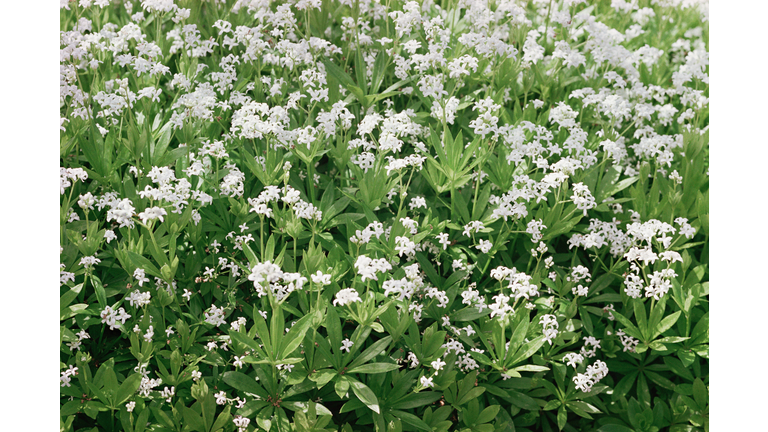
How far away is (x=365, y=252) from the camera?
3367mm

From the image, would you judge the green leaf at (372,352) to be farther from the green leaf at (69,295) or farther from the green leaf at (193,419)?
the green leaf at (69,295)

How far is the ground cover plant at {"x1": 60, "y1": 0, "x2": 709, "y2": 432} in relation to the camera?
300cm

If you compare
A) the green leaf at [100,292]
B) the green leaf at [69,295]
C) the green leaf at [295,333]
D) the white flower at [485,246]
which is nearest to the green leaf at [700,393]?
the white flower at [485,246]

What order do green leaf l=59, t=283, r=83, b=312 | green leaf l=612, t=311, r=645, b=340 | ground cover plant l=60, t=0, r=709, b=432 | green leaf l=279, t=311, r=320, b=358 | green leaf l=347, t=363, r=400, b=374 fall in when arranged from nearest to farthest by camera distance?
green leaf l=279, t=311, r=320, b=358 → green leaf l=347, t=363, r=400, b=374 → ground cover plant l=60, t=0, r=709, b=432 → green leaf l=59, t=283, r=83, b=312 → green leaf l=612, t=311, r=645, b=340

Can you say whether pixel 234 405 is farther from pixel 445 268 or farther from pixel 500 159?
pixel 500 159

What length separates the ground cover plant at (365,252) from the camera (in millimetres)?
3002

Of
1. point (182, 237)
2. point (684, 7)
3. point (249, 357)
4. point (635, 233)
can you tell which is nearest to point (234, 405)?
point (249, 357)

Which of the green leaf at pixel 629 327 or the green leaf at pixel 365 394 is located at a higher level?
the green leaf at pixel 629 327

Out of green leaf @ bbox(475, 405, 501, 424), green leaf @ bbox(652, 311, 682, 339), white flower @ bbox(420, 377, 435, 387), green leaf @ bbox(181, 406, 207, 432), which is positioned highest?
green leaf @ bbox(652, 311, 682, 339)

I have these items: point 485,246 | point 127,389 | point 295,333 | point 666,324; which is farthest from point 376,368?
point 666,324

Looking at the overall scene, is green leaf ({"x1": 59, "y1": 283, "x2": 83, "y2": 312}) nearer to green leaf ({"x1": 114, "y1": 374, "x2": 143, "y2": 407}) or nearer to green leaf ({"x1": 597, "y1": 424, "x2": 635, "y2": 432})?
green leaf ({"x1": 114, "y1": 374, "x2": 143, "y2": 407})

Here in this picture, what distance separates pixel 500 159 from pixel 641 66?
217cm

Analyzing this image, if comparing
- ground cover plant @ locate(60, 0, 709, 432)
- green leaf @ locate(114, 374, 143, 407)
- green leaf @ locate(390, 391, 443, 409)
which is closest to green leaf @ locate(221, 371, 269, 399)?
ground cover plant @ locate(60, 0, 709, 432)

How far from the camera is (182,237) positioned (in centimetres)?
363
